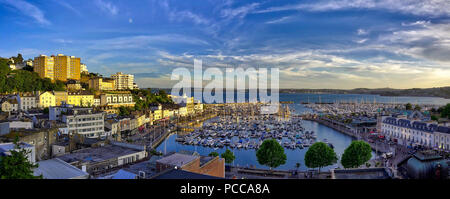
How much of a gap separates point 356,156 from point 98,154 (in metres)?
15.1

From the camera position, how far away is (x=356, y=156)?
17125 mm

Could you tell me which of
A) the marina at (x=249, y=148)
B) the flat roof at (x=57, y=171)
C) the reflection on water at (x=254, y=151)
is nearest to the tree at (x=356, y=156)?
the marina at (x=249, y=148)

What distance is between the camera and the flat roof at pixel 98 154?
13.6 metres

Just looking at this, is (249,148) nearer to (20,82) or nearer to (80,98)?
(80,98)

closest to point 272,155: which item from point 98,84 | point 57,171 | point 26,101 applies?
point 57,171

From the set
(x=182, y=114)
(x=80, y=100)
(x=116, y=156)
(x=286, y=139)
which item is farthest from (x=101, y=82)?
(x=116, y=156)

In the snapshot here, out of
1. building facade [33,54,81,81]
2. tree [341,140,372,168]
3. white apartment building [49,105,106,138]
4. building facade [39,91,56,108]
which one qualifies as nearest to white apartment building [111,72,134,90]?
building facade [33,54,81,81]

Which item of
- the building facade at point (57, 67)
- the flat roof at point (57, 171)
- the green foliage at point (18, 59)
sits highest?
the green foliage at point (18, 59)

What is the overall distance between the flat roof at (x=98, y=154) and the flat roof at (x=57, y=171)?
3.28 meters

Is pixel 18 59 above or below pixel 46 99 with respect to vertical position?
above

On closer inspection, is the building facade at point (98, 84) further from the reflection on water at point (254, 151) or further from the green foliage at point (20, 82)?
the reflection on water at point (254, 151)

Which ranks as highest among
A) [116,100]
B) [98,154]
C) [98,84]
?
[98,84]
